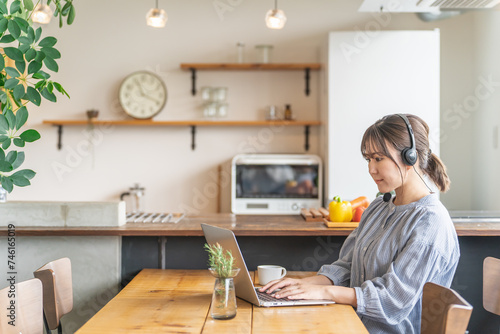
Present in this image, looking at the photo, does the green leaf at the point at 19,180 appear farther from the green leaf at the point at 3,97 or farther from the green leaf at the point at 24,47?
the green leaf at the point at 24,47

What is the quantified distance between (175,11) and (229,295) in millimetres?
3381

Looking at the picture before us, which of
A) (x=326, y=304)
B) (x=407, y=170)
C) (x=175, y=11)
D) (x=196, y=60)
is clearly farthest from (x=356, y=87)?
(x=326, y=304)

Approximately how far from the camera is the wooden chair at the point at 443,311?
1391 mm

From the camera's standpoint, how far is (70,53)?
449cm

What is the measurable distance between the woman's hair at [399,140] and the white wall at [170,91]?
2.64 meters

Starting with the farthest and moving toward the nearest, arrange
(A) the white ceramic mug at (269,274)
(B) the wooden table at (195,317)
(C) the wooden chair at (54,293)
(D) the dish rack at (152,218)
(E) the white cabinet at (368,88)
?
(E) the white cabinet at (368,88), (D) the dish rack at (152,218), (A) the white ceramic mug at (269,274), (C) the wooden chair at (54,293), (B) the wooden table at (195,317)

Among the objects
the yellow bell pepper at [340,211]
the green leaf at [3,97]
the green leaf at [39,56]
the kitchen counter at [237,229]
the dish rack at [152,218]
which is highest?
the green leaf at [39,56]

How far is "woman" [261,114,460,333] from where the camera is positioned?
1676 mm

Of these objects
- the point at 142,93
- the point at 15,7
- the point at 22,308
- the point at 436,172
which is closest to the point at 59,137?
the point at 142,93

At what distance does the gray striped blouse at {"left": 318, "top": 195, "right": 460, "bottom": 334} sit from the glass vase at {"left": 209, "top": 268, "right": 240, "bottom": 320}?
0.42 m

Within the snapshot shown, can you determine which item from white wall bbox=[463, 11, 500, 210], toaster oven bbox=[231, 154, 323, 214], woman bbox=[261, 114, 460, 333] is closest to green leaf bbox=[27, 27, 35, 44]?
woman bbox=[261, 114, 460, 333]

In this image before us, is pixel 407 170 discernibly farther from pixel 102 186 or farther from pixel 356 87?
pixel 102 186

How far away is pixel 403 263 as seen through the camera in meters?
1.69

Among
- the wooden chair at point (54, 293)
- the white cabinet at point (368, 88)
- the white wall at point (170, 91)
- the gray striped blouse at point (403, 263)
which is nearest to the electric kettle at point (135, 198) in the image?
the white wall at point (170, 91)
